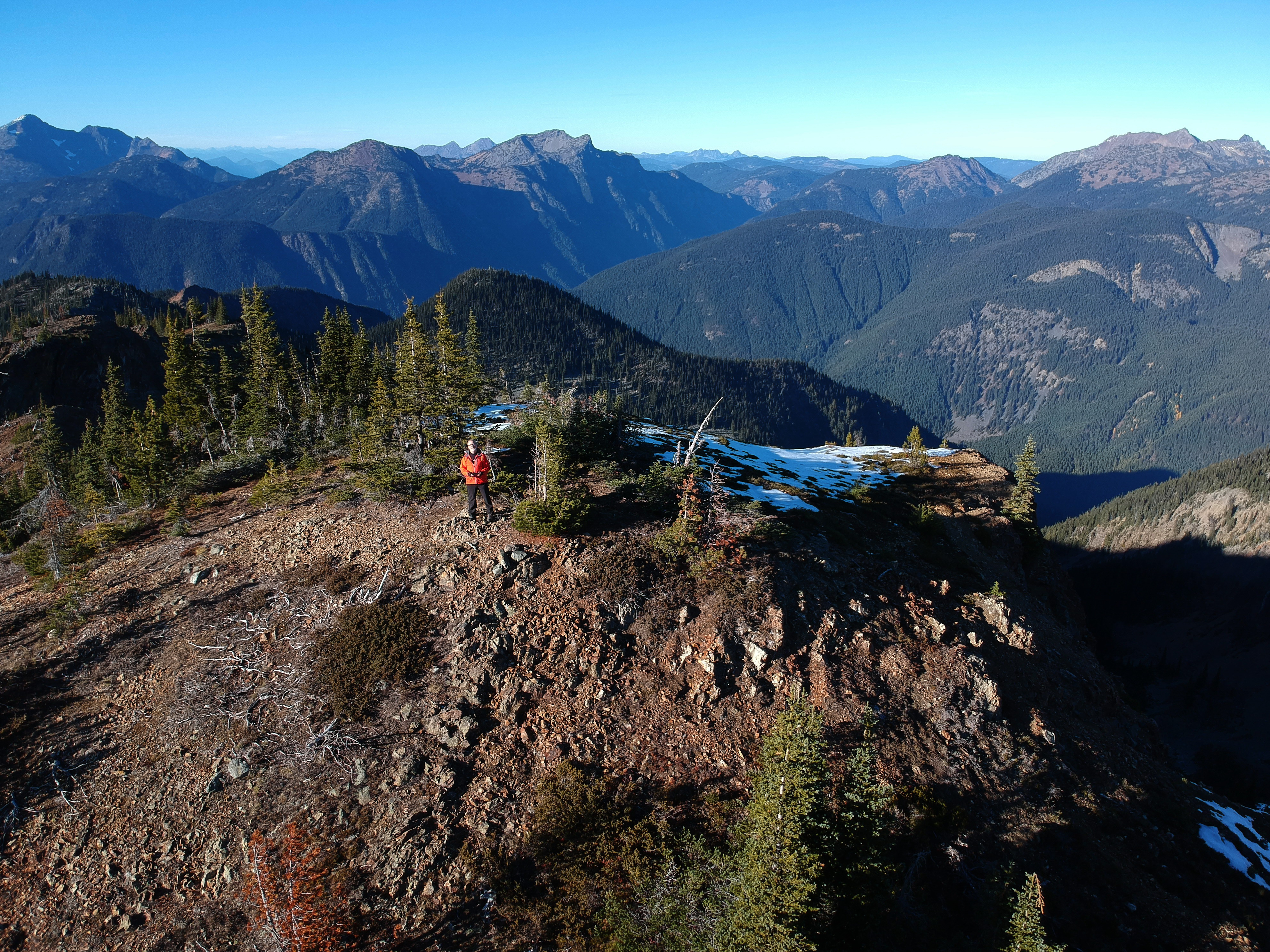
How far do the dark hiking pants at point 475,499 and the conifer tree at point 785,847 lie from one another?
14346 mm

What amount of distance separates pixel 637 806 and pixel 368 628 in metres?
10.2

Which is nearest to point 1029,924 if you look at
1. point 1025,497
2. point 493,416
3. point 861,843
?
point 861,843

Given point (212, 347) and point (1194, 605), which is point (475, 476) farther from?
point (1194, 605)

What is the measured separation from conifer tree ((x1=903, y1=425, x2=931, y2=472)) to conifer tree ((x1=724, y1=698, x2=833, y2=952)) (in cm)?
4464

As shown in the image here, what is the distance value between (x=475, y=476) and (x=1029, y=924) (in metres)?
19.7

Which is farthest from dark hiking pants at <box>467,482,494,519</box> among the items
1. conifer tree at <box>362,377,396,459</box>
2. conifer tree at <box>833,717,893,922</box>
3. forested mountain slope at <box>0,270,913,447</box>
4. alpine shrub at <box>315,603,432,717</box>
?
conifer tree at <box>833,717,893,922</box>

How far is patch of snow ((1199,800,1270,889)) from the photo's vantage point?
19.9 metres

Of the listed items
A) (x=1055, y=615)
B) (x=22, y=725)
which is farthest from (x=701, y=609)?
(x=1055, y=615)

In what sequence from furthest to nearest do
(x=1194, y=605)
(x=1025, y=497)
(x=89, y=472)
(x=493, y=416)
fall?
(x=1194, y=605) < (x=89, y=472) < (x=1025, y=497) < (x=493, y=416)

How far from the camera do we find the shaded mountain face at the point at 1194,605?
248ft

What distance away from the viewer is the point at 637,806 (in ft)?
50.5

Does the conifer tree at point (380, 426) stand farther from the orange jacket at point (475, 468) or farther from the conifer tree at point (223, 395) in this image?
the conifer tree at point (223, 395)

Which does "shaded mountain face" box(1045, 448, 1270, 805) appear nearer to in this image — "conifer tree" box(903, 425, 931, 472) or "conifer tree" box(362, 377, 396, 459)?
"conifer tree" box(903, 425, 931, 472)

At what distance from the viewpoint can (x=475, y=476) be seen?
868 inches
